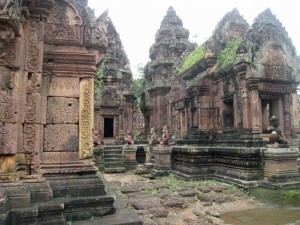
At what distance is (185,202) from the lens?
6730mm

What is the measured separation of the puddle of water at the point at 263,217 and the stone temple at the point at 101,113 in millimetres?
1426

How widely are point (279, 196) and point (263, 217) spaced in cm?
153

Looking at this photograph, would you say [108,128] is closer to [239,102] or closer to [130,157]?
[130,157]

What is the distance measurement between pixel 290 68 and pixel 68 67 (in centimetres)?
849

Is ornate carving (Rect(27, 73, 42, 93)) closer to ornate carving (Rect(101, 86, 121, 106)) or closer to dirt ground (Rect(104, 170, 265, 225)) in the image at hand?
dirt ground (Rect(104, 170, 265, 225))

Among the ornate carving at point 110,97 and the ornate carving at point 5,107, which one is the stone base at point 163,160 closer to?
the ornate carving at point 110,97

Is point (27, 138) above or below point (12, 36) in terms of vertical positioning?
below

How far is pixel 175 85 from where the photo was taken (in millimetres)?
14102

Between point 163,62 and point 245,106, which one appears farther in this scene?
point 163,62

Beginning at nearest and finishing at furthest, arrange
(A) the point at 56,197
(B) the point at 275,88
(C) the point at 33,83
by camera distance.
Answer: (C) the point at 33,83
(A) the point at 56,197
(B) the point at 275,88

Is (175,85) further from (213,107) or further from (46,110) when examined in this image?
(46,110)

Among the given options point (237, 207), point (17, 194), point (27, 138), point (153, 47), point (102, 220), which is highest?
point (153, 47)

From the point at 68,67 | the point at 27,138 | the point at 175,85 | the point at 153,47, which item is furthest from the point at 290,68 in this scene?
the point at 153,47

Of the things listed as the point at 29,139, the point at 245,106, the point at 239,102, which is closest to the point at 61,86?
the point at 29,139
